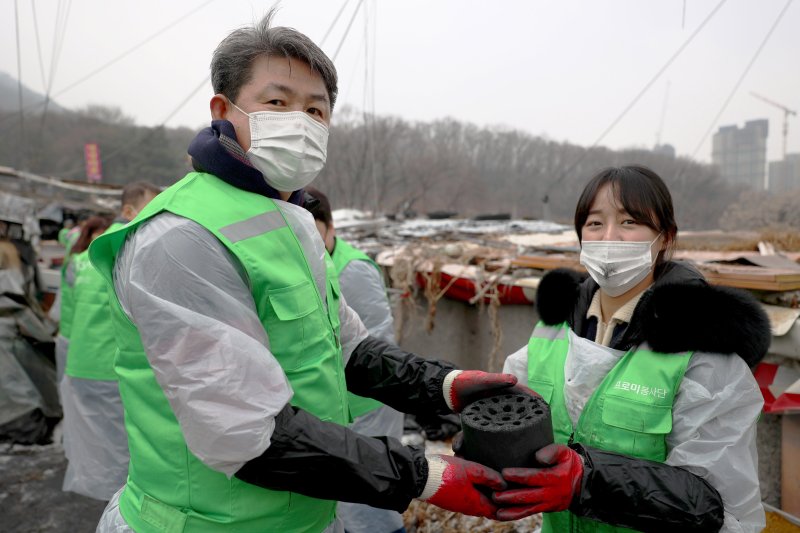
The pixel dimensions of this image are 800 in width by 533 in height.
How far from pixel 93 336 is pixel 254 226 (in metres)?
3.09

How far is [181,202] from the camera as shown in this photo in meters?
1.34

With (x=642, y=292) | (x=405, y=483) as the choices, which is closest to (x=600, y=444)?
(x=642, y=292)

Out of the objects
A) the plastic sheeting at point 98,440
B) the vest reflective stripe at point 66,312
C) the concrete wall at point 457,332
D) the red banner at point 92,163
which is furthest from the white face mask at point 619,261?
the red banner at point 92,163

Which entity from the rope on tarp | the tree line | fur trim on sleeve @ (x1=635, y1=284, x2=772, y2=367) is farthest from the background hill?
fur trim on sleeve @ (x1=635, y1=284, x2=772, y2=367)

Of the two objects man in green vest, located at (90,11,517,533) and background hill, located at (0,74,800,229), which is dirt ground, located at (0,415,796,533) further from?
background hill, located at (0,74,800,229)

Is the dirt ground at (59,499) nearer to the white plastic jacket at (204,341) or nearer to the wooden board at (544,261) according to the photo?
the wooden board at (544,261)

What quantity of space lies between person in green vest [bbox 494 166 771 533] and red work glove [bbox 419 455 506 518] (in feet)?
0.15

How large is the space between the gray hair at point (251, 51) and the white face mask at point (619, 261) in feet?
3.53

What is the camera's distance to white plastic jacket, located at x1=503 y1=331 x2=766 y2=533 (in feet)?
4.80

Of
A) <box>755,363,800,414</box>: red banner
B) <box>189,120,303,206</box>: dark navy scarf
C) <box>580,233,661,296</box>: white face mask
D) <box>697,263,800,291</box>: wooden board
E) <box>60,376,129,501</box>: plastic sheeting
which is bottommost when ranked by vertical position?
<box>60,376,129,501</box>: plastic sheeting

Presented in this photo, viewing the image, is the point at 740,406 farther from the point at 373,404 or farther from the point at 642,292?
the point at 373,404

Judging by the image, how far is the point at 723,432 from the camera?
4.88ft

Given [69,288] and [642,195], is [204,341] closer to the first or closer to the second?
[642,195]

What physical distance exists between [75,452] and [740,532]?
419 cm
